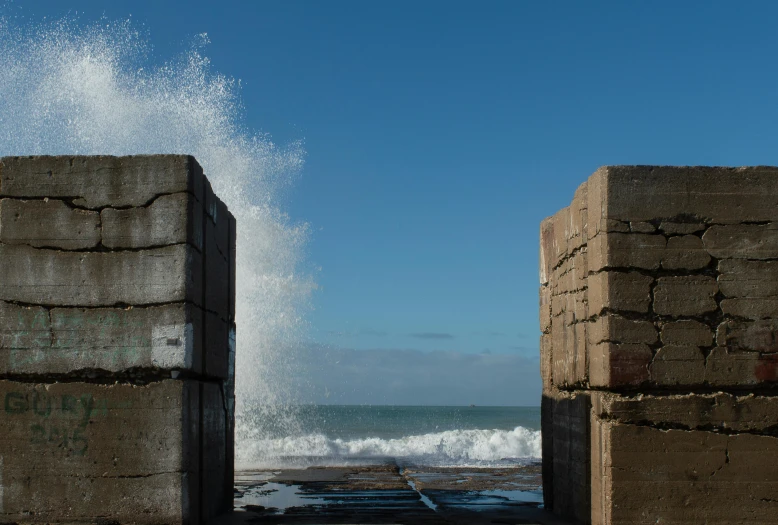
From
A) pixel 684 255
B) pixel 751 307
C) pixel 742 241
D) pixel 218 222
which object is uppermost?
pixel 218 222

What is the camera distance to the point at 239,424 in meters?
41.4

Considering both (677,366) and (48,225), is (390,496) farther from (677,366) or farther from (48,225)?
(48,225)

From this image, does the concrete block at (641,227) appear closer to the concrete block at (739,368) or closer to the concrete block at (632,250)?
the concrete block at (632,250)

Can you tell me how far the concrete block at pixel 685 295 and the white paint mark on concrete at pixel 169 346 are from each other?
3924 mm

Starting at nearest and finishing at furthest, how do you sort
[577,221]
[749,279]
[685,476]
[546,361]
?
[685,476]
[749,279]
[577,221]
[546,361]

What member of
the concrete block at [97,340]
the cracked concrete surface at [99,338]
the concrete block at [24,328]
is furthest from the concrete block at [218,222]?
the concrete block at [24,328]

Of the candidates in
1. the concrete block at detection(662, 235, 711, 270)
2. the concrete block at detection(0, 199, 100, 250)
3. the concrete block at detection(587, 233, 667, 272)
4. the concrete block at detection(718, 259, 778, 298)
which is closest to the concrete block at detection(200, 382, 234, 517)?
the concrete block at detection(0, 199, 100, 250)

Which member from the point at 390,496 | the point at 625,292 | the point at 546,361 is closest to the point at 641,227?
the point at 625,292

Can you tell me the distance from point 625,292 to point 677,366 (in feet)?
2.44

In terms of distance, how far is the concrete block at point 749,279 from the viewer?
7.09m

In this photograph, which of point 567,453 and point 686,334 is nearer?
point 686,334

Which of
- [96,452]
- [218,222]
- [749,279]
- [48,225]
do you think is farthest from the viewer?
[218,222]

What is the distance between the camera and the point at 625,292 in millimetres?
7051

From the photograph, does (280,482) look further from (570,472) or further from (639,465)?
(639,465)
